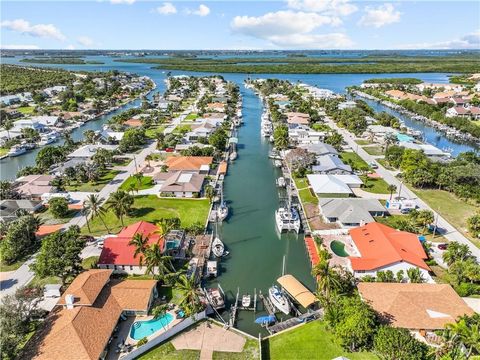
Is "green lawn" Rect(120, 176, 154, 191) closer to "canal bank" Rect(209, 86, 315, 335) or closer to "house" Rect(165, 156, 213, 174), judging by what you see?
"house" Rect(165, 156, 213, 174)

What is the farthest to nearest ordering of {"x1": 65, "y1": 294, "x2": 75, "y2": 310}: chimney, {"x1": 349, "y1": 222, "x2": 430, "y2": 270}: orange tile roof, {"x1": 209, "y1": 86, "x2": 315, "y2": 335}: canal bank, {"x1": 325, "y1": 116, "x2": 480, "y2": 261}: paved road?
{"x1": 325, "y1": 116, "x2": 480, "y2": 261}: paved road, {"x1": 209, "y1": 86, "x2": 315, "y2": 335}: canal bank, {"x1": 349, "y1": 222, "x2": 430, "y2": 270}: orange tile roof, {"x1": 65, "y1": 294, "x2": 75, "y2": 310}: chimney

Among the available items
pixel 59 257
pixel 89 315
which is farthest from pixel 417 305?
pixel 59 257

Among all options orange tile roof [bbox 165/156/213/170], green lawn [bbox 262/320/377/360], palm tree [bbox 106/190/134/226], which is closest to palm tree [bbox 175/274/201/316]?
green lawn [bbox 262/320/377/360]

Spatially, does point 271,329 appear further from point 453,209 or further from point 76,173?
point 76,173

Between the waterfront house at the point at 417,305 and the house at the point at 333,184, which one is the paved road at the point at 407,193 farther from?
the waterfront house at the point at 417,305

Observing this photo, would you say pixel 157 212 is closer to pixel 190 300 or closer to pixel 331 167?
pixel 190 300

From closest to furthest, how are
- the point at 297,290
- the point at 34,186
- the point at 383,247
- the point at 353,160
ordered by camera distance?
the point at 297,290, the point at 383,247, the point at 34,186, the point at 353,160
